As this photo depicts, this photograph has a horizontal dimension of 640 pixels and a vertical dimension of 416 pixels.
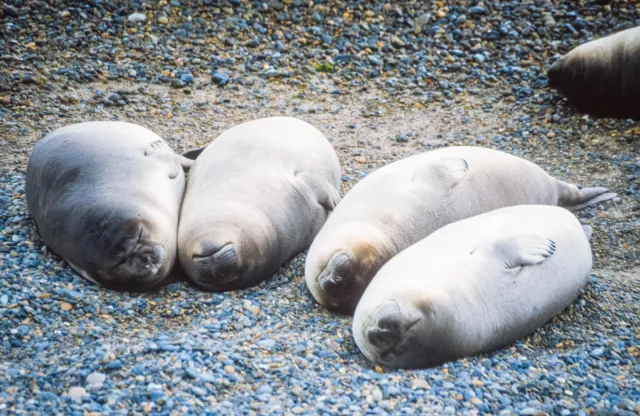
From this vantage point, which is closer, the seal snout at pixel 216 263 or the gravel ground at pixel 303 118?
the gravel ground at pixel 303 118

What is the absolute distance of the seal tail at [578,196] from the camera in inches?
220

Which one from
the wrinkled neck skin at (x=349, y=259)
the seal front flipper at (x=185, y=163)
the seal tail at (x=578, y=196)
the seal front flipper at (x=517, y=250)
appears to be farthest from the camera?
the seal tail at (x=578, y=196)

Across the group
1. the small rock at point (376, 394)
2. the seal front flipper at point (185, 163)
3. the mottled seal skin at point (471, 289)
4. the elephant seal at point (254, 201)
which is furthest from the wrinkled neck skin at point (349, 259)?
the seal front flipper at point (185, 163)

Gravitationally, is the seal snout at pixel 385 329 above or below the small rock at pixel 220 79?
above

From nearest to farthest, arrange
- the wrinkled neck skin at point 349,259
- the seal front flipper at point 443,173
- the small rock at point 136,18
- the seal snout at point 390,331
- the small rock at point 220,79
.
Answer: the seal snout at point 390,331 < the wrinkled neck skin at point 349,259 < the seal front flipper at point 443,173 < the small rock at point 220,79 < the small rock at point 136,18

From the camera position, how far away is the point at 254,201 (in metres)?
4.64

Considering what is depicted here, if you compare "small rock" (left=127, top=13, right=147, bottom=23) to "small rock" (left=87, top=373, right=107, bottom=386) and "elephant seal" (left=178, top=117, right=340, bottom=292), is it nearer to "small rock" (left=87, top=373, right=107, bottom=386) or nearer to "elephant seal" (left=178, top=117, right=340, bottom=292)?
"elephant seal" (left=178, top=117, right=340, bottom=292)

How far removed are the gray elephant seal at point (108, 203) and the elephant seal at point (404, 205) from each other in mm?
1000

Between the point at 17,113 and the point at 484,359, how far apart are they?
524cm

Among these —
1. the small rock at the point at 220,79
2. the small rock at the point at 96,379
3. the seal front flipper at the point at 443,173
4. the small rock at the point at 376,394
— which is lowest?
the small rock at the point at 220,79

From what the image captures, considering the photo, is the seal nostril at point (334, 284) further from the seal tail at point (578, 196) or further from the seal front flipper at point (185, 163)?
the seal tail at point (578, 196)

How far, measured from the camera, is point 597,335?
421cm

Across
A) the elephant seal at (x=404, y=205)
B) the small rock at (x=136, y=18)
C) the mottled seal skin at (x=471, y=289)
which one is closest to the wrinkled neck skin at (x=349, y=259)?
the elephant seal at (x=404, y=205)

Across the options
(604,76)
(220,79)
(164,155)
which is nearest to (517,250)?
(164,155)
